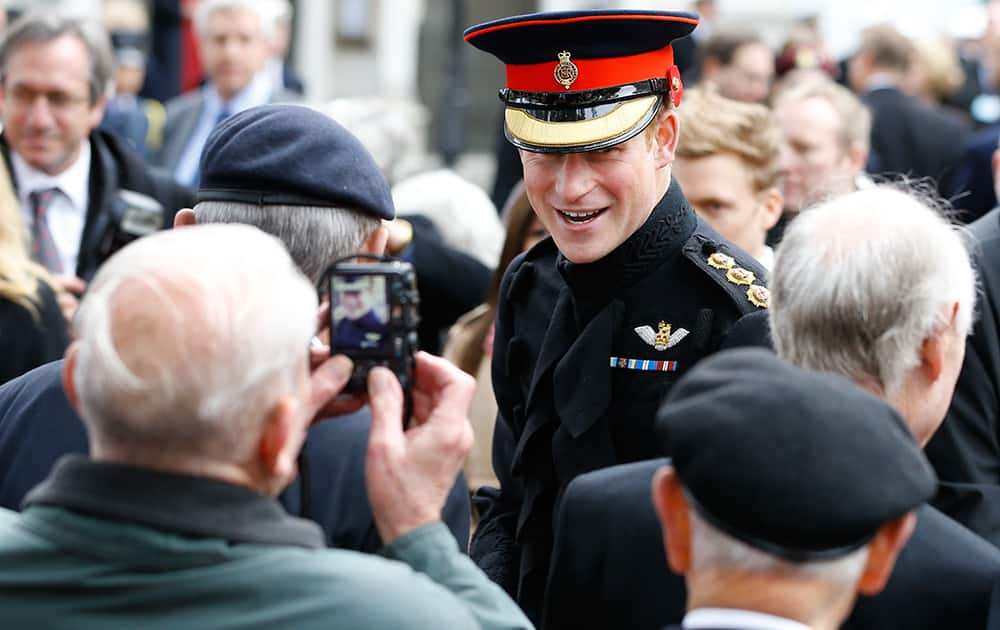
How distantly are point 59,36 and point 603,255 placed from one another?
3196 mm

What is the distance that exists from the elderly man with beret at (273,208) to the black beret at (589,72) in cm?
48

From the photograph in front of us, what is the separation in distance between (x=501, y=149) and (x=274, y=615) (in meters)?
6.10

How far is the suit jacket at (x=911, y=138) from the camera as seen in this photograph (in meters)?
8.38

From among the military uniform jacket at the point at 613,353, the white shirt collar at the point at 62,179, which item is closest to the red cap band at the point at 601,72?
the military uniform jacket at the point at 613,353

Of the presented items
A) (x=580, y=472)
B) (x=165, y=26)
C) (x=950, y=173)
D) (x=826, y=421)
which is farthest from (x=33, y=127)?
(x=165, y=26)

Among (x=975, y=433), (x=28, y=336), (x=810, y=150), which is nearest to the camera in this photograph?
(x=975, y=433)

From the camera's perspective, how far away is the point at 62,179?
5520 millimetres

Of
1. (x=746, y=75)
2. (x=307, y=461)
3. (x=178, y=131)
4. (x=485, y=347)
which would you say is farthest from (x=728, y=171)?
(x=178, y=131)

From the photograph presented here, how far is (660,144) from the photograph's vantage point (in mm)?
3248

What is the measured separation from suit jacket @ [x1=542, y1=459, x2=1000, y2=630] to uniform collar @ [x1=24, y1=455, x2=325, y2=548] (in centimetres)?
62

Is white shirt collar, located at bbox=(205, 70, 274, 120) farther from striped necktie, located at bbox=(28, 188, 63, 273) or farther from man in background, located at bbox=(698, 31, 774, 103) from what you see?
man in background, located at bbox=(698, 31, 774, 103)

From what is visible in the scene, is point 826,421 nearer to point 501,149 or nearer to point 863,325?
point 863,325

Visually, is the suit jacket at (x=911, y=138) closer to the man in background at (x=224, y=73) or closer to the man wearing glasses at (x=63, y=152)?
the man in background at (x=224, y=73)

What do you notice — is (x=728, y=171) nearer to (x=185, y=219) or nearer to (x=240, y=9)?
(x=185, y=219)
